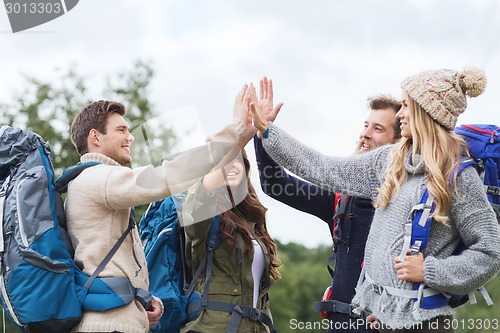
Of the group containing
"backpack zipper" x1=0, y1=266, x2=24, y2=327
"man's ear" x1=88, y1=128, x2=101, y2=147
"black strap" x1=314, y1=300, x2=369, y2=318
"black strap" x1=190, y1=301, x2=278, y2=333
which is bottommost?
"black strap" x1=190, y1=301, x2=278, y2=333

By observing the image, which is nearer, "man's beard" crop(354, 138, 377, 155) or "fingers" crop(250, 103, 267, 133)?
"fingers" crop(250, 103, 267, 133)

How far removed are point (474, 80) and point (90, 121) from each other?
2225mm

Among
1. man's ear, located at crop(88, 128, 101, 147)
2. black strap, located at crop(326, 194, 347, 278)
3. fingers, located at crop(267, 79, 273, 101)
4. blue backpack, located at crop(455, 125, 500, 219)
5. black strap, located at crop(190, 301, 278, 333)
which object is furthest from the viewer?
black strap, located at crop(190, 301, 278, 333)

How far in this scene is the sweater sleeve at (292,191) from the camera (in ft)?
16.2

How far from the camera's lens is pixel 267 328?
17.3ft

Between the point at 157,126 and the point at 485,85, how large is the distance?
1.90 metres

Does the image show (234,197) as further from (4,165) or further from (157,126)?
(4,165)

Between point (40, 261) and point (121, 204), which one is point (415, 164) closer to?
point (121, 204)

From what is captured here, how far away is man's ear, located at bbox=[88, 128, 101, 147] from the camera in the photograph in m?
4.55

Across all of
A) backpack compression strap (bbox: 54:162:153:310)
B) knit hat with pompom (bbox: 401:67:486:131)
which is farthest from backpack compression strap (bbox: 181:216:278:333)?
knit hat with pompom (bbox: 401:67:486:131)

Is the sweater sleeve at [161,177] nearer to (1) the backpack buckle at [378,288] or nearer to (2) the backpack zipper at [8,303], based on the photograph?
(2) the backpack zipper at [8,303]

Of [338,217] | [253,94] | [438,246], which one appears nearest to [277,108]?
[253,94]

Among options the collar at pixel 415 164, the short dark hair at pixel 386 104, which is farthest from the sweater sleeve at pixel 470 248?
→ the short dark hair at pixel 386 104

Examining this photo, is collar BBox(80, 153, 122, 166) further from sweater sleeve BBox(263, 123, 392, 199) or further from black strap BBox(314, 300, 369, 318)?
black strap BBox(314, 300, 369, 318)
